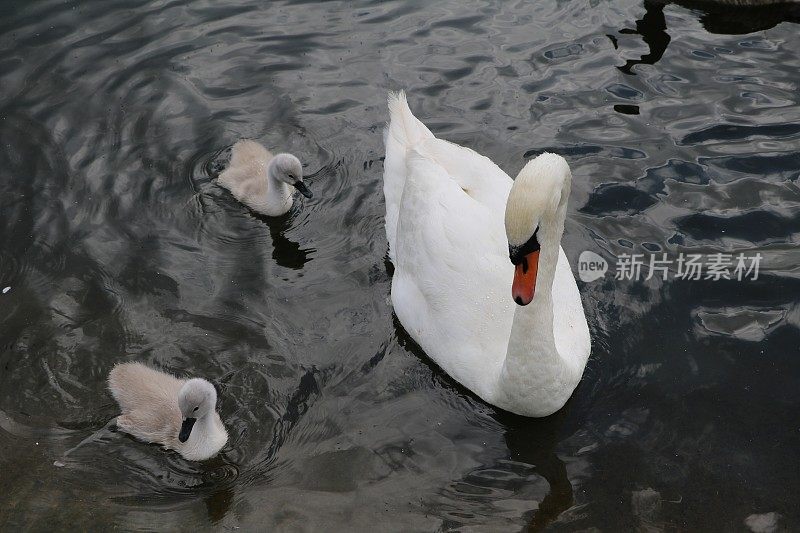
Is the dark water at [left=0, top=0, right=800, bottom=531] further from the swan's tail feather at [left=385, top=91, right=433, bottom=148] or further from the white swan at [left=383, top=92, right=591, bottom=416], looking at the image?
the swan's tail feather at [left=385, top=91, right=433, bottom=148]

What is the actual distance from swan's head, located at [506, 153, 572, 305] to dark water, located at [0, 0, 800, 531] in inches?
54.9

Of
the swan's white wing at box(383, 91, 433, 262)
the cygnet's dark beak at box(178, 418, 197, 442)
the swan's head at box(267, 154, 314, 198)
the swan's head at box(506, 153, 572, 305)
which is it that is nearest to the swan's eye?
the swan's head at box(506, 153, 572, 305)

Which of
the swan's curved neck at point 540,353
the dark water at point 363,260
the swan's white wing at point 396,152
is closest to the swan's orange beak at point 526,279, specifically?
the swan's curved neck at point 540,353

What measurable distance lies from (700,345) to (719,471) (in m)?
1.17

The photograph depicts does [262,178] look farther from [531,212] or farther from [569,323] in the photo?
[531,212]

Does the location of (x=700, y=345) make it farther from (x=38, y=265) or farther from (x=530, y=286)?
(x=38, y=265)

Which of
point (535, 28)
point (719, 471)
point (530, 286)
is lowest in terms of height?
point (719, 471)

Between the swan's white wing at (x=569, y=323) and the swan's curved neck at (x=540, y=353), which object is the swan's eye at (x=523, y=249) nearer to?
the swan's curved neck at (x=540, y=353)

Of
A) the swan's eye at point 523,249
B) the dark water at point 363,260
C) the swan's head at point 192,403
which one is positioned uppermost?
the swan's eye at point 523,249

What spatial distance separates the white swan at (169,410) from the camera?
5828 mm

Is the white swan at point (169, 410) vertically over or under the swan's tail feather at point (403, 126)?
under

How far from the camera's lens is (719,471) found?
5.89m

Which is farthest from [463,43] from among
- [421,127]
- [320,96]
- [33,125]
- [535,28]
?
[33,125]

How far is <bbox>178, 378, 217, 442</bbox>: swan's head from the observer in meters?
5.79
